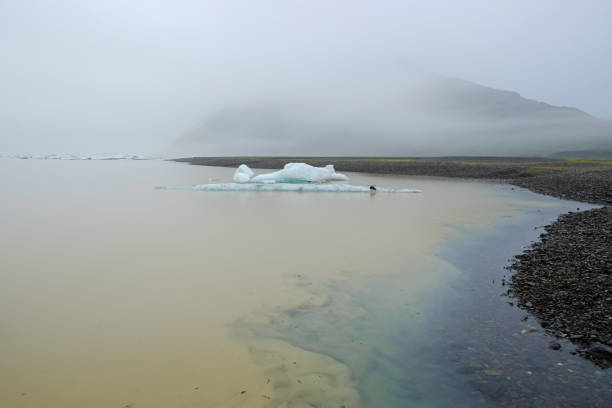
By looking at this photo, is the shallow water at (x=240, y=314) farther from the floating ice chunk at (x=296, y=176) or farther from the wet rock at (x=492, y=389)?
the floating ice chunk at (x=296, y=176)

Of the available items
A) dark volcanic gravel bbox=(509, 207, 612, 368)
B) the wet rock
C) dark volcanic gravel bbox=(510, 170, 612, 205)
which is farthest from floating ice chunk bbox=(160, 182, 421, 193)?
the wet rock

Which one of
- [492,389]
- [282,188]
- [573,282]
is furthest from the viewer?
[282,188]

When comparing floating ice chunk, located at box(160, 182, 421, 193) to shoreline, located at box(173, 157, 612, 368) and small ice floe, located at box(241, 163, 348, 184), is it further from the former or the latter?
shoreline, located at box(173, 157, 612, 368)

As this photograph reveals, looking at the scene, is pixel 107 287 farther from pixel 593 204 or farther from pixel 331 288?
pixel 593 204

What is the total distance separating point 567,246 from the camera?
752cm

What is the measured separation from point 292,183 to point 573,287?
21803 millimetres

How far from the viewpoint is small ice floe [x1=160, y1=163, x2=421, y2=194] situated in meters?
21.2

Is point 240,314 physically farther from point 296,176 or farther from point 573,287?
point 296,176

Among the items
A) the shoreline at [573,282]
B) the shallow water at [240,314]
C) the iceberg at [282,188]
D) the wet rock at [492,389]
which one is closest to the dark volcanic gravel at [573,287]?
the shoreline at [573,282]

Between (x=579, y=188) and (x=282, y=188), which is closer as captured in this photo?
(x=579, y=188)

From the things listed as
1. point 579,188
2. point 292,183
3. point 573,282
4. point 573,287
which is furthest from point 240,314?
point 579,188

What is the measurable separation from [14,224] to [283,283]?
364 inches

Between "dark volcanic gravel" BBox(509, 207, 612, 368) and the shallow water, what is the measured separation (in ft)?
1.36

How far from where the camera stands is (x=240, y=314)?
4.95 metres
